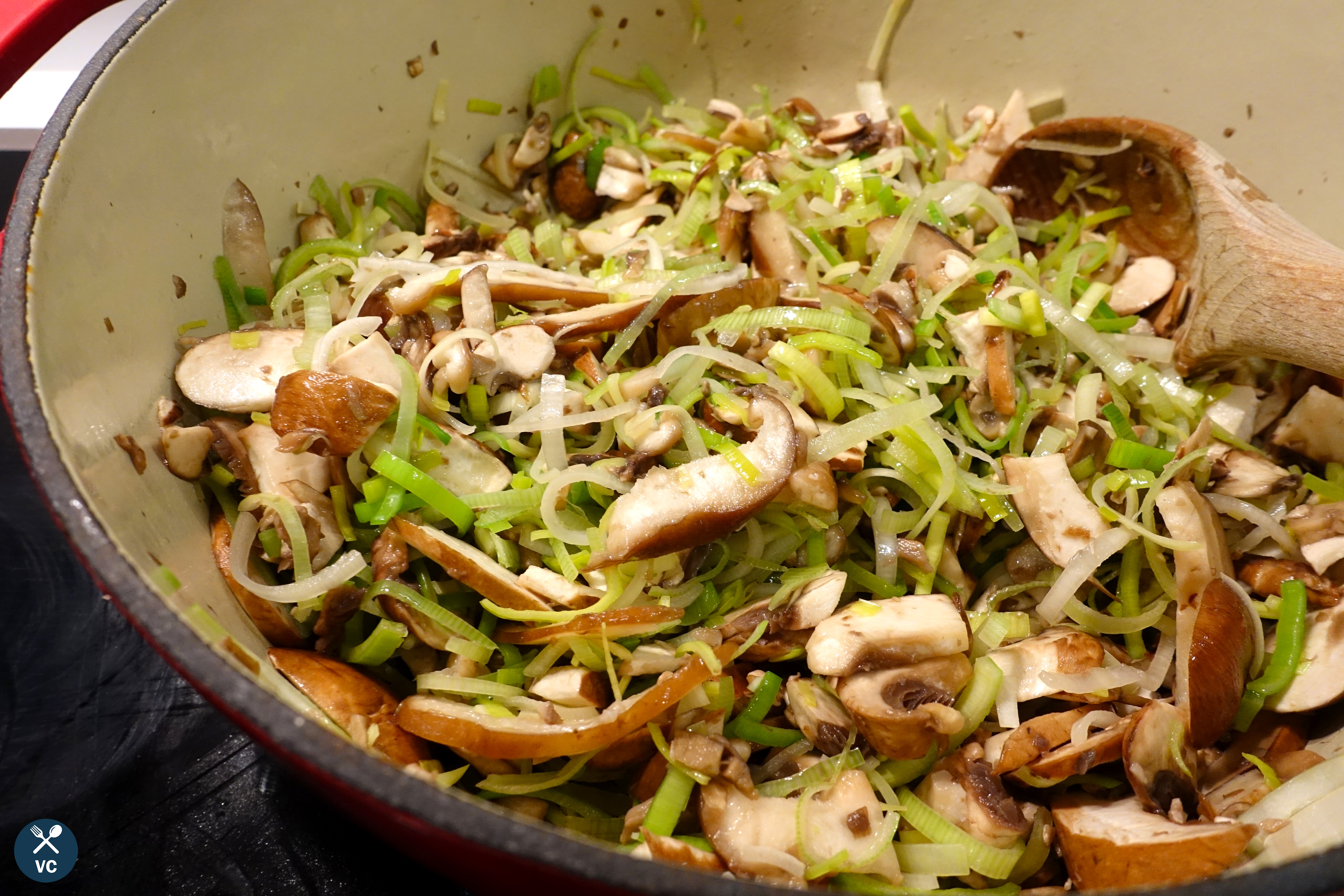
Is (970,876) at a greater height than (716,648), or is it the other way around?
(716,648)

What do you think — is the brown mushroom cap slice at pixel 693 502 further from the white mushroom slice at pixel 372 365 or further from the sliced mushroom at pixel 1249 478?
the sliced mushroom at pixel 1249 478

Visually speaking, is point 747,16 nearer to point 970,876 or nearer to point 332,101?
point 332,101

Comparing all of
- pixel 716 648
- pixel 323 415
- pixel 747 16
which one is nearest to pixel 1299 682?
pixel 716 648

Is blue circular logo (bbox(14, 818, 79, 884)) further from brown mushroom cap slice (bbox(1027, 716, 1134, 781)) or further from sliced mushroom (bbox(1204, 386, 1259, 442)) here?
sliced mushroom (bbox(1204, 386, 1259, 442))

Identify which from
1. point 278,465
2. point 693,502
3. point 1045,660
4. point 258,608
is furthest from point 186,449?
point 1045,660

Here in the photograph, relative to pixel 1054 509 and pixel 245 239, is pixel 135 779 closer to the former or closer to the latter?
pixel 245 239

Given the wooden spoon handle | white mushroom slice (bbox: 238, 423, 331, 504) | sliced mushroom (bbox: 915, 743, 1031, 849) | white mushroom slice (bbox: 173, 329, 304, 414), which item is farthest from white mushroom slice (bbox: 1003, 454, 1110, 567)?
white mushroom slice (bbox: 173, 329, 304, 414)

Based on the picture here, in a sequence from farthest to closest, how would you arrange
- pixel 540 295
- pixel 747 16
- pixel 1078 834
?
pixel 747 16 → pixel 540 295 → pixel 1078 834

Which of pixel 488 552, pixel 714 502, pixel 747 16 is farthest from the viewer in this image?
pixel 747 16
